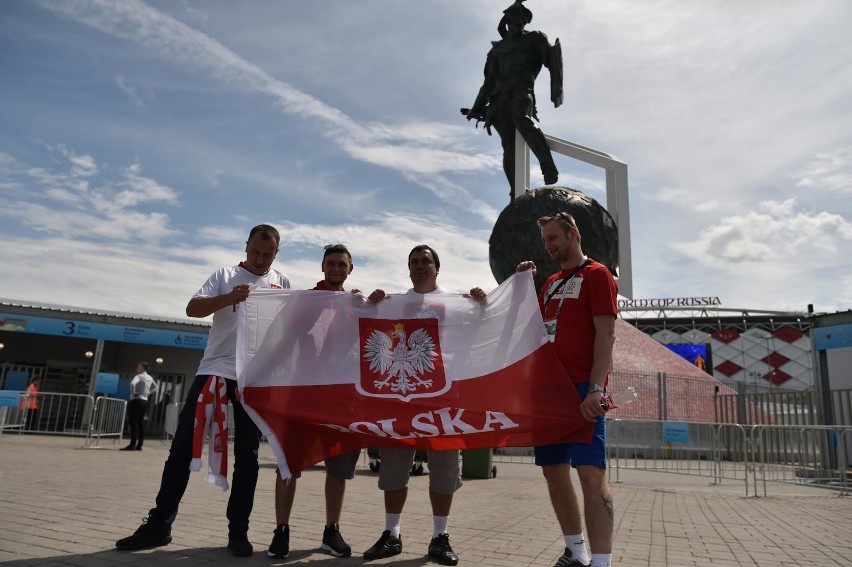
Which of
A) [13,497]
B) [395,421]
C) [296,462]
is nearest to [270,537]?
[296,462]

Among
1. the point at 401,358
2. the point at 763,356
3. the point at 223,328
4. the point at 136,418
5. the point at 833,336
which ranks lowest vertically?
the point at 136,418

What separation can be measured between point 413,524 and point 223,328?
2213mm

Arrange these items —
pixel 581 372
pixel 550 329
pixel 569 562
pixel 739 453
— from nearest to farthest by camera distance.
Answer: pixel 569 562 → pixel 581 372 → pixel 550 329 → pixel 739 453

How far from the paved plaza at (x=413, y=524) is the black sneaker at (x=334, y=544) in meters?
0.08

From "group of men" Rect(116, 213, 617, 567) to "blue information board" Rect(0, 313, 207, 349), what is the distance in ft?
61.7

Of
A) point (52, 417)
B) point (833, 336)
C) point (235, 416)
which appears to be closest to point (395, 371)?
point (235, 416)

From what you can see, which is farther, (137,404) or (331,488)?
(137,404)

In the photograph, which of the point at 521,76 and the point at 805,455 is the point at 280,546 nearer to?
the point at 805,455

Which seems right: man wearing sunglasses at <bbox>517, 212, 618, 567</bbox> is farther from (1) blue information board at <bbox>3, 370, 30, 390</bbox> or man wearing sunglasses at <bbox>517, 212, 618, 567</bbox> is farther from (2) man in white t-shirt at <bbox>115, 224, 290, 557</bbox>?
(1) blue information board at <bbox>3, 370, 30, 390</bbox>

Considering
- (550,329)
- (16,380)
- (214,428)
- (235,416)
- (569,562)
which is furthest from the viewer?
(16,380)

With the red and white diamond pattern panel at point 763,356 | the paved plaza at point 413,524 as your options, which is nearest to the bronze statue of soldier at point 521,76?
the paved plaza at point 413,524

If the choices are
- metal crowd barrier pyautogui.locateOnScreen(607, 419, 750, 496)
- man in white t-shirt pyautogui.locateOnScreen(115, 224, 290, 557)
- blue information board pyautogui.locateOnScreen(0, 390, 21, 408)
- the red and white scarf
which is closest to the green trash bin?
metal crowd barrier pyautogui.locateOnScreen(607, 419, 750, 496)

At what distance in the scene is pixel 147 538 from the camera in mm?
3426

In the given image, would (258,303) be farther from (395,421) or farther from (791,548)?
(791,548)
